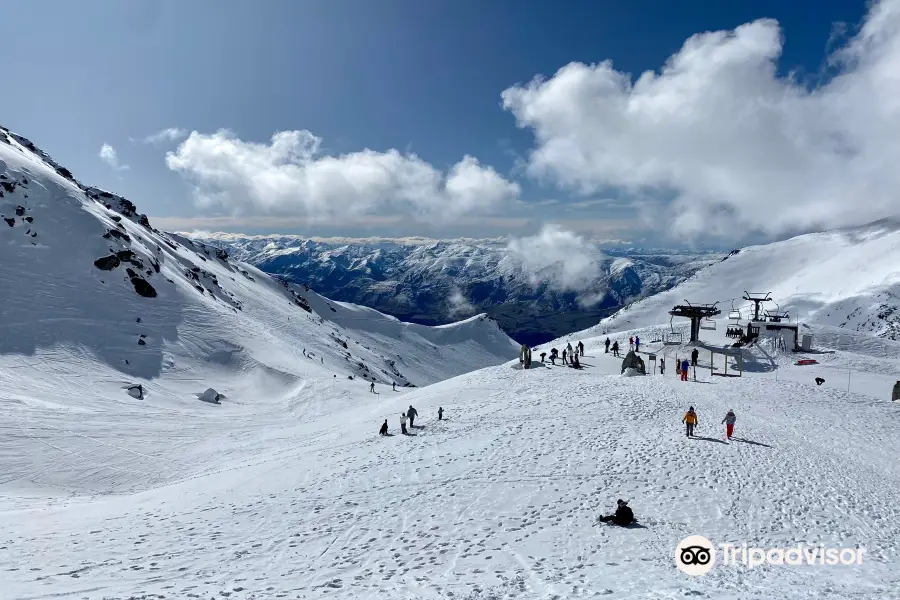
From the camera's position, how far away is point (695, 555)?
13141mm

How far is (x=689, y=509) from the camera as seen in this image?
52.4 feet

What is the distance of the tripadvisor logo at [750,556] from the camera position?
12.7 meters

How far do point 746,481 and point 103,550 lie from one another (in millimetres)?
23050

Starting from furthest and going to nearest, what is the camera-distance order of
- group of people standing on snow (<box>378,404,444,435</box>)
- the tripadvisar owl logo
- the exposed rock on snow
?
the exposed rock on snow < group of people standing on snow (<box>378,404,444,435</box>) < the tripadvisar owl logo

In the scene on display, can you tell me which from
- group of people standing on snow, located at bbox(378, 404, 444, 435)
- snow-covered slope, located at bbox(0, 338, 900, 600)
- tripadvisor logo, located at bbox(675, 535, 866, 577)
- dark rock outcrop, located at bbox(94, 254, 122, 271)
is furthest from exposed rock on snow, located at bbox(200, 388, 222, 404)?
tripadvisor logo, located at bbox(675, 535, 866, 577)

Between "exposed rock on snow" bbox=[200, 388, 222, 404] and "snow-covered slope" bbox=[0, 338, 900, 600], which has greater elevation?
"snow-covered slope" bbox=[0, 338, 900, 600]

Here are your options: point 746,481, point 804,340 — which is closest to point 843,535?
point 746,481

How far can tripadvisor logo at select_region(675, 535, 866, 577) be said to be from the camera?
12.7 m

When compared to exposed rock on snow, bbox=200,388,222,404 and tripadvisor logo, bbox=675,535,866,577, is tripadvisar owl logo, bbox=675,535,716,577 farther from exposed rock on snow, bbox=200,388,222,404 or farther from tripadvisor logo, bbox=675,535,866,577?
exposed rock on snow, bbox=200,388,222,404

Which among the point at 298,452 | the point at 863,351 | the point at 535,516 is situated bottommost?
the point at 298,452

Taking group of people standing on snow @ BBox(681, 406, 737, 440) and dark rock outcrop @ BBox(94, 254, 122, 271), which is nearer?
group of people standing on snow @ BBox(681, 406, 737, 440)

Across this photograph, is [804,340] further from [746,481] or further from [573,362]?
[746,481]

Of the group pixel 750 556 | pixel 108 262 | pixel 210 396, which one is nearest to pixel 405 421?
pixel 750 556

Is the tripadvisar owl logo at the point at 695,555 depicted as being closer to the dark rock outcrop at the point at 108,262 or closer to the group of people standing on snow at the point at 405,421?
the group of people standing on snow at the point at 405,421
